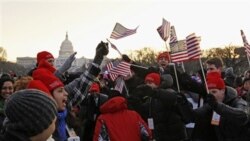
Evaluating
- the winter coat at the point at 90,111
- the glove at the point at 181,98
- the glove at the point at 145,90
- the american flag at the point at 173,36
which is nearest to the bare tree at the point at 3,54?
the american flag at the point at 173,36

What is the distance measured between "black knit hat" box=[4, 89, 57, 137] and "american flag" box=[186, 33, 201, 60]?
6133 mm

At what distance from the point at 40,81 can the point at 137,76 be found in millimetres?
6626

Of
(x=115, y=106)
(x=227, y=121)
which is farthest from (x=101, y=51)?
(x=227, y=121)

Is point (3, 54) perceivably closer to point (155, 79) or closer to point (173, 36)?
point (173, 36)

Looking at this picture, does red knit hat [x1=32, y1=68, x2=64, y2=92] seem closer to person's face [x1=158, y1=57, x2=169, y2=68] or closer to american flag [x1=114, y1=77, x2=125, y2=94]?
person's face [x1=158, y1=57, x2=169, y2=68]

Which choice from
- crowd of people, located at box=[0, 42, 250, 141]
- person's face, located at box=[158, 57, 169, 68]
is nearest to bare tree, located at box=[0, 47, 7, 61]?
person's face, located at box=[158, 57, 169, 68]

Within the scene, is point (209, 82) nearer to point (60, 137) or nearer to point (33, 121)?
point (60, 137)

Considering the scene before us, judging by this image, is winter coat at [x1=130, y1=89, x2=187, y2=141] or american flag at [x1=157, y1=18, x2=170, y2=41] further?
american flag at [x1=157, y1=18, x2=170, y2=41]

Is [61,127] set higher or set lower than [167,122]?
higher

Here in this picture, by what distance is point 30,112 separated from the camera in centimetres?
259

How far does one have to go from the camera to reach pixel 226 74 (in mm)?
13094

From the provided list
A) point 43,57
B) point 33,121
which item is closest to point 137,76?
point 43,57

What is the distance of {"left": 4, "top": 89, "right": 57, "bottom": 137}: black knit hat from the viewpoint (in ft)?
8.41

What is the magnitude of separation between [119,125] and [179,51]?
303cm
